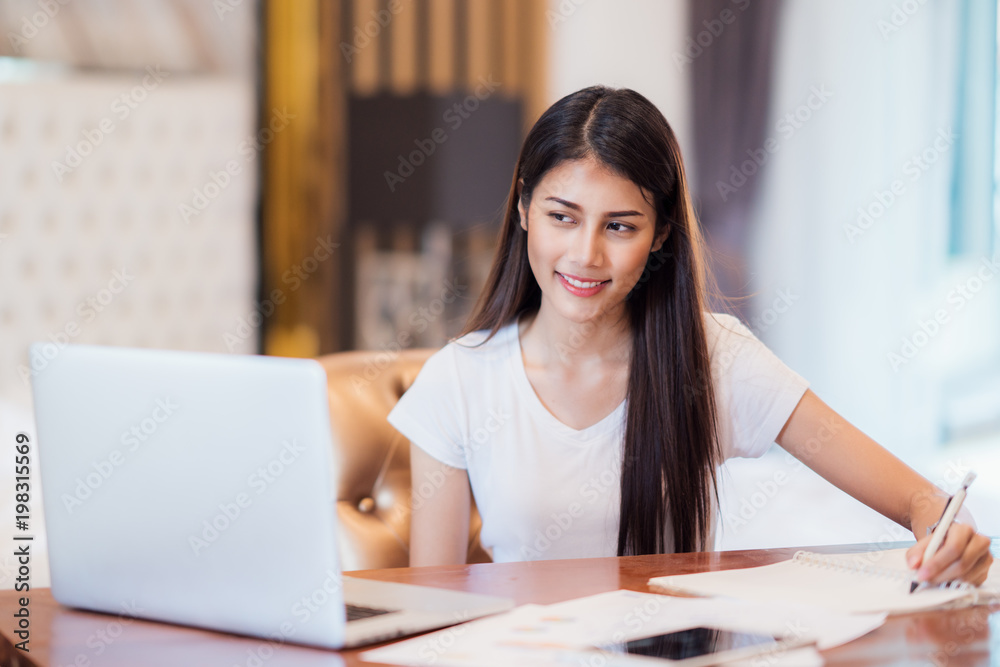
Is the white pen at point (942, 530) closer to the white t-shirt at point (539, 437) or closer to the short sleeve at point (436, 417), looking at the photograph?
the white t-shirt at point (539, 437)

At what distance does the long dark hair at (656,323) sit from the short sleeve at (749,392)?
0.10 ft

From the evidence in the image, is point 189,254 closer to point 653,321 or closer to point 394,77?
point 394,77

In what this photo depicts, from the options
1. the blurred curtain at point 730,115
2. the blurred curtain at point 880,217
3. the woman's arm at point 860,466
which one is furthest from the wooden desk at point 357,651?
the blurred curtain at point 730,115

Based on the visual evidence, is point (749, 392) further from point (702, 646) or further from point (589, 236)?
point (702, 646)

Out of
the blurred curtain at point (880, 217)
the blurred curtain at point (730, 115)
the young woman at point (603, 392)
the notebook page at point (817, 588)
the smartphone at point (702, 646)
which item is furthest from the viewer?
the blurred curtain at point (730, 115)

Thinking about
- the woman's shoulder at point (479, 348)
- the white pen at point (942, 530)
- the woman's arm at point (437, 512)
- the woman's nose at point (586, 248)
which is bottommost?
the woman's arm at point (437, 512)

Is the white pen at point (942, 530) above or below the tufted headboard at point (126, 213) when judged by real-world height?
below

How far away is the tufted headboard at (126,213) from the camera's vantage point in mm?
2875

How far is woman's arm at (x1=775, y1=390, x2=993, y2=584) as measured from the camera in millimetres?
1199

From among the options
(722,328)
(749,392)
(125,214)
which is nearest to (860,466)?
(749,392)

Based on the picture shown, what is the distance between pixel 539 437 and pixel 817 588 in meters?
0.55

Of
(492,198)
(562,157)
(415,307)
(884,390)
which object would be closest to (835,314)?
(884,390)

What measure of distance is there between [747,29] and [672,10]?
33cm

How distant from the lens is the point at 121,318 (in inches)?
121
